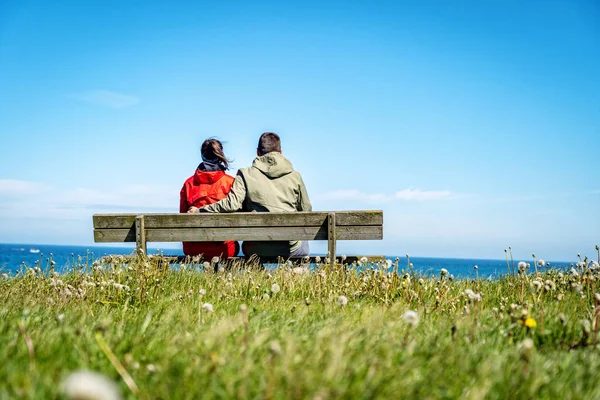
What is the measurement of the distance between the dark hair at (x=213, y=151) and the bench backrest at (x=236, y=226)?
1.45 meters

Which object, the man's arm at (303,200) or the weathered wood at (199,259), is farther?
the man's arm at (303,200)

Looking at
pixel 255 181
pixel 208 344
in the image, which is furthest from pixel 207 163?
pixel 208 344

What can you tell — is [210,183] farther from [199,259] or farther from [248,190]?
[199,259]

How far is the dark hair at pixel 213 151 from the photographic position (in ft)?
28.5

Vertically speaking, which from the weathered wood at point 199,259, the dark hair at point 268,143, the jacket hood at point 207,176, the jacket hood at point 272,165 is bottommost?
the weathered wood at point 199,259

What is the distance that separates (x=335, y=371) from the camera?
2242 millimetres

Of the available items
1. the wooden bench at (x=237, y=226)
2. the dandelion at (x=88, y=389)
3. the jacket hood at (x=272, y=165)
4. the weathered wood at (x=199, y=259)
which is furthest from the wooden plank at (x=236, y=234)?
the dandelion at (x=88, y=389)

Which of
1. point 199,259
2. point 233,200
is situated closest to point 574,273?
point 199,259

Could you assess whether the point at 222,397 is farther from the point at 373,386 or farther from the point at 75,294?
the point at 75,294

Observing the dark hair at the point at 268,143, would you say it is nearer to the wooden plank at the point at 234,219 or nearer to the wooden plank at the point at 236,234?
the wooden plank at the point at 234,219

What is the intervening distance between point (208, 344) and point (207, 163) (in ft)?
21.1

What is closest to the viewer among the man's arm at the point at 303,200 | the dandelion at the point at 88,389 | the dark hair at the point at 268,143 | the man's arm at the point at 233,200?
the dandelion at the point at 88,389

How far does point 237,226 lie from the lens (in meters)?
7.69

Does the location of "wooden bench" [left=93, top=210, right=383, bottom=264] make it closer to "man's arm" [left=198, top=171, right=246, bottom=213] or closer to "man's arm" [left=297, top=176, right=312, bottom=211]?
"man's arm" [left=198, top=171, right=246, bottom=213]
